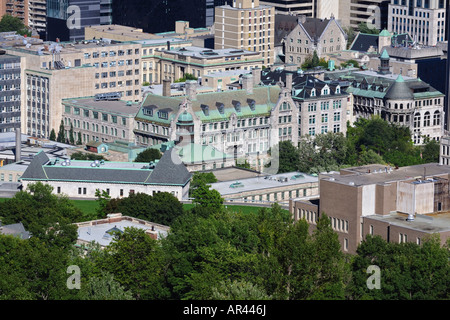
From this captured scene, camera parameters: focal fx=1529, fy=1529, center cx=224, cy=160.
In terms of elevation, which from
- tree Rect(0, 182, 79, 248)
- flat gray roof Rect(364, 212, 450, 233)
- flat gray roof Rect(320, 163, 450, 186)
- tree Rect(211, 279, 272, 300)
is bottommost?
tree Rect(0, 182, 79, 248)

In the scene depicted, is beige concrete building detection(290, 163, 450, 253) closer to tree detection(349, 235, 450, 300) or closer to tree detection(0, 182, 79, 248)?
tree detection(349, 235, 450, 300)

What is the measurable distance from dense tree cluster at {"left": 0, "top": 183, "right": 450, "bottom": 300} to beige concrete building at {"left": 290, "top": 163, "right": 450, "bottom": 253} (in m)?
6.39

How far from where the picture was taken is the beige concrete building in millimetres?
164750

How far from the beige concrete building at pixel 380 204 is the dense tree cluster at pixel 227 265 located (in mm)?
6391

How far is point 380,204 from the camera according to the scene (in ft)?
549

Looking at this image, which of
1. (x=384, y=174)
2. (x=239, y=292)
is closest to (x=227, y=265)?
(x=239, y=292)

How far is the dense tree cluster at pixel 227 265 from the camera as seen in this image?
143250 mm

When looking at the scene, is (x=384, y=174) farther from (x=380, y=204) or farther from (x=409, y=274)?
(x=409, y=274)

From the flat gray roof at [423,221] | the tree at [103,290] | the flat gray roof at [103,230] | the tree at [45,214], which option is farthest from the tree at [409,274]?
the tree at [45,214]

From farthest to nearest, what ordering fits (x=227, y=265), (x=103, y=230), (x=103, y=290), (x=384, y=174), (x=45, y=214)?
(x=45, y=214), (x=103, y=230), (x=384, y=174), (x=227, y=265), (x=103, y=290)

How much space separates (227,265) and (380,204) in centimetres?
2554

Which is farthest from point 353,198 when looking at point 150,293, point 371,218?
point 150,293

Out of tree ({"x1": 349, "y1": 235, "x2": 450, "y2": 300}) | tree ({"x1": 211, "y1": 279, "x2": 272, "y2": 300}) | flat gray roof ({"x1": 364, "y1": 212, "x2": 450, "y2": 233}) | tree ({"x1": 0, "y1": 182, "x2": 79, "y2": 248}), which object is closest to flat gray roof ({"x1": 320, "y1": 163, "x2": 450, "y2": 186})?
flat gray roof ({"x1": 364, "y1": 212, "x2": 450, "y2": 233})
